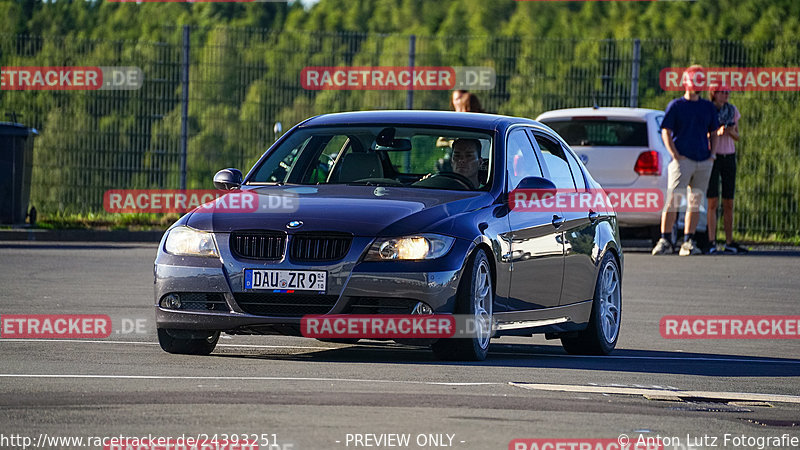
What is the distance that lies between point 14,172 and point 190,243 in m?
14.1

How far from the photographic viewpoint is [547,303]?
10680 mm

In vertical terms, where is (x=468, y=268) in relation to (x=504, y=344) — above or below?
above

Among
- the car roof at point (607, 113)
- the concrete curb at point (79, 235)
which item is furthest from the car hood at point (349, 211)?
A: the concrete curb at point (79, 235)

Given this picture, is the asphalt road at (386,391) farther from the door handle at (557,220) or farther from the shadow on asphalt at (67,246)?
the shadow on asphalt at (67,246)

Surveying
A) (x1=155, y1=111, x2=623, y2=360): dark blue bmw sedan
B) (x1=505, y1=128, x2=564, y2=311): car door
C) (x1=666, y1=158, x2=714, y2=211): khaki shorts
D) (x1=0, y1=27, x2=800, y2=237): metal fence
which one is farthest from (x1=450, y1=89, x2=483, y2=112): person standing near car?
(x1=505, y1=128, x2=564, y2=311): car door

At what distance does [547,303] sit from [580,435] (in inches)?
156

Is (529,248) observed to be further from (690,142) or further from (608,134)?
(608,134)

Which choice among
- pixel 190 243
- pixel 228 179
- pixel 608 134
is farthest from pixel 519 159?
pixel 608 134

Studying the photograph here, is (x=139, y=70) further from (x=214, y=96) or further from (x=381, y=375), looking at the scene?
(x=381, y=375)

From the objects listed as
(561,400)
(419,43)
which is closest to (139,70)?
(419,43)

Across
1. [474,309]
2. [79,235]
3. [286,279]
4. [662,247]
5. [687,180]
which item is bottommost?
[79,235]

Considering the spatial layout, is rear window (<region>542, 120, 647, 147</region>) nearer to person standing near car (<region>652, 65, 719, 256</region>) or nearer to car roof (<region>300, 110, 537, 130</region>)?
person standing near car (<region>652, 65, 719, 256</region>)

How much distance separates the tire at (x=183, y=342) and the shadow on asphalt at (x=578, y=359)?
11cm

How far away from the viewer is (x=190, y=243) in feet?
31.1
